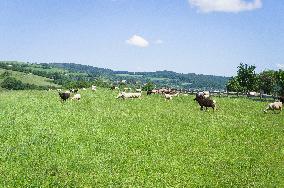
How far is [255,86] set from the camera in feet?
351

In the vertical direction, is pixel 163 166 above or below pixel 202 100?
below

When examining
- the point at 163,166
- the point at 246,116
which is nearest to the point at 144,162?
the point at 163,166

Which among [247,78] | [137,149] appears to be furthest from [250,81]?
[137,149]

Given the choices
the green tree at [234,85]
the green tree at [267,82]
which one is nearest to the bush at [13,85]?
Result: the green tree at [234,85]

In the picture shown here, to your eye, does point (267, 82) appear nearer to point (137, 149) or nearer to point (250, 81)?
point (250, 81)

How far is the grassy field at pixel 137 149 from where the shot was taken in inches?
604

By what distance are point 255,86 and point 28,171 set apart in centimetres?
9926

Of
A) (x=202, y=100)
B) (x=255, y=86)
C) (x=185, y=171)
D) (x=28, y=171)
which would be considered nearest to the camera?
(x=28, y=171)

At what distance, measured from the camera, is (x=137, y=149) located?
63.3ft

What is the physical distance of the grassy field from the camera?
50.3 feet

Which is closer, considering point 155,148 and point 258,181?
point 258,181

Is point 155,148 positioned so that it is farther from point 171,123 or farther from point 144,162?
point 171,123

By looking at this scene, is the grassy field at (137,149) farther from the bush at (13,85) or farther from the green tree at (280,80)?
the bush at (13,85)

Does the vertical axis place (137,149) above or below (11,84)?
above
